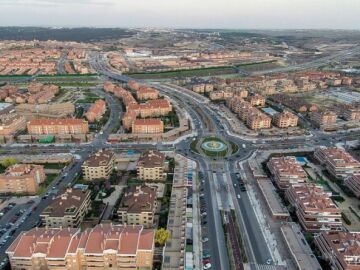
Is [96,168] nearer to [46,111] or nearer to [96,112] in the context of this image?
[96,112]

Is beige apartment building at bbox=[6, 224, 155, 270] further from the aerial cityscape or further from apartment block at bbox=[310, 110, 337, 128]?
apartment block at bbox=[310, 110, 337, 128]

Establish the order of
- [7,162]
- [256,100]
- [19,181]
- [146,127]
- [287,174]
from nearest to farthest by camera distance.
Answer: [19,181] → [287,174] → [7,162] → [146,127] → [256,100]

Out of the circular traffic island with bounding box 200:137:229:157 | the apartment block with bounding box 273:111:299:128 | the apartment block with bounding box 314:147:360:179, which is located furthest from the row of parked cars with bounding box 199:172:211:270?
the apartment block with bounding box 273:111:299:128

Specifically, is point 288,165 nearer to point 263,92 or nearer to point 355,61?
point 263,92

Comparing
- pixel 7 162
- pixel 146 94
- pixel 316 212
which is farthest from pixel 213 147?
pixel 146 94

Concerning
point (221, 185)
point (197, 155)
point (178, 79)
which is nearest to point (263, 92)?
point (178, 79)
